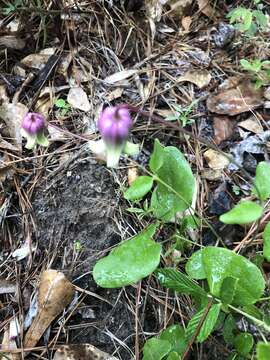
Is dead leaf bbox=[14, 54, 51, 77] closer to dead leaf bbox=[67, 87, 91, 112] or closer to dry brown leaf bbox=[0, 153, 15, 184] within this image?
dead leaf bbox=[67, 87, 91, 112]

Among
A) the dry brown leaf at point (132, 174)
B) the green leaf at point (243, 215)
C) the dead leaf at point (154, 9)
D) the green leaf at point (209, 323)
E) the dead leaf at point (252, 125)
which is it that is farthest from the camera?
the dead leaf at point (154, 9)

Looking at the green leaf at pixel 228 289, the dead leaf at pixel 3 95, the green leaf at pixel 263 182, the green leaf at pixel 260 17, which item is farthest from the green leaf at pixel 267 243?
the dead leaf at pixel 3 95

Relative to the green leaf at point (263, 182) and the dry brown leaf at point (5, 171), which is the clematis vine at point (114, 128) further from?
the dry brown leaf at point (5, 171)

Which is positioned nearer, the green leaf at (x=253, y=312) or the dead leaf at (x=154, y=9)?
the green leaf at (x=253, y=312)

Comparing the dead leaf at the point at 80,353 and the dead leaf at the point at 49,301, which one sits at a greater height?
the dead leaf at the point at 49,301

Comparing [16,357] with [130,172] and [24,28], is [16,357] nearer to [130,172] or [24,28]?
[130,172]

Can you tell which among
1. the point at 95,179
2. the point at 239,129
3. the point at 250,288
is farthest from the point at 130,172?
the point at 250,288

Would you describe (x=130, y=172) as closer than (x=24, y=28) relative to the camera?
Yes
